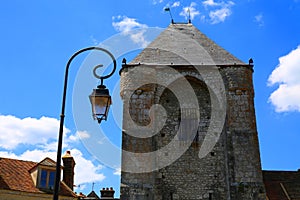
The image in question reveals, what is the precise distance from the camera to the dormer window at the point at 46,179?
1345 centimetres

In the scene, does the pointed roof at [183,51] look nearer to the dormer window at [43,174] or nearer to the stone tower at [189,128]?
the stone tower at [189,128]

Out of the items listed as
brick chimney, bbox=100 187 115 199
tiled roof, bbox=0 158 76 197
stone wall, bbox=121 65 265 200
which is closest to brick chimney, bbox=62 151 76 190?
tiled roof, bbox=0 158 76 197

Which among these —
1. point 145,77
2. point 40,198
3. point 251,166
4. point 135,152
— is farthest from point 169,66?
point 40,198

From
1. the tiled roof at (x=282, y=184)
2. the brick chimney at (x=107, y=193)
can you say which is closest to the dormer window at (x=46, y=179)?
the brick chimney at (x=107, y=193)

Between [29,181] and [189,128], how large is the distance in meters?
6.15

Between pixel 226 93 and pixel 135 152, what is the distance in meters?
3.91

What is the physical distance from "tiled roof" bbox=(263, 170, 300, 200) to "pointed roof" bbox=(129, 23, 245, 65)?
21.2 ft

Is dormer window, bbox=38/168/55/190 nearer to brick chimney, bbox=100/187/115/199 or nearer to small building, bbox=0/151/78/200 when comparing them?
small building, bbox=0/151/78/200

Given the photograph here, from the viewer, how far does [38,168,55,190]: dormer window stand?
13445 mm

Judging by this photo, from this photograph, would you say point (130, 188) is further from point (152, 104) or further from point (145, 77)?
point (145, 77)

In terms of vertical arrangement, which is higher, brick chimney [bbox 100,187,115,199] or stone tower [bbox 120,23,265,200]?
stone tower [bbox 120,23,265,200]

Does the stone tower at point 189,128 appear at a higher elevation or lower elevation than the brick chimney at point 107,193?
higher

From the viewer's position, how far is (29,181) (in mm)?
13383

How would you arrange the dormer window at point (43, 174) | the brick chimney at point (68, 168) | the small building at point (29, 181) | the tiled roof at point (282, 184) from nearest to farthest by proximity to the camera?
the small building at point (29, 181), the dormer window at point (43, 174), the brick chimney at point (68, 168), the tiled roof at point (282, 184)
